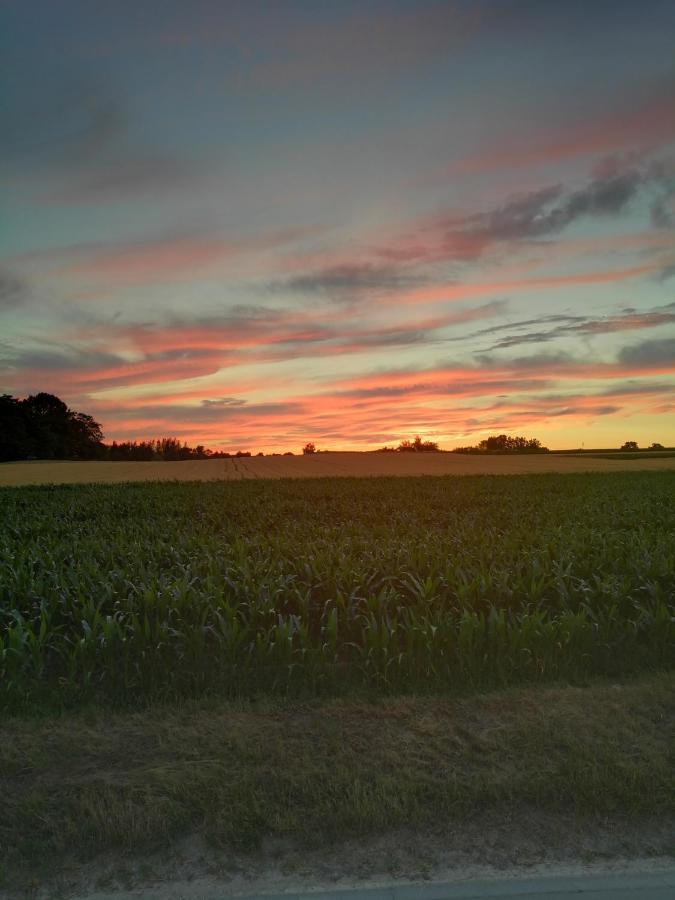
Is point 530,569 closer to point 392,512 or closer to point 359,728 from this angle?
point 359,728

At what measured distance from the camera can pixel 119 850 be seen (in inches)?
149

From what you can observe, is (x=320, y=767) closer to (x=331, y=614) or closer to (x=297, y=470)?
(x=331, y=614)

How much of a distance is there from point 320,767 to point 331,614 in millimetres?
2175

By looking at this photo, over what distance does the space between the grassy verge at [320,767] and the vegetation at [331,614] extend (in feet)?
1.80

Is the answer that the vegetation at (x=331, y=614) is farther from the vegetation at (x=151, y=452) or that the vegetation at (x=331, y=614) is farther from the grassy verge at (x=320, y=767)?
the vegetation at (x=151, y=452)

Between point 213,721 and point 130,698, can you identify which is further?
point 130,698

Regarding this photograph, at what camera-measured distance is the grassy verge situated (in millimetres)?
3939

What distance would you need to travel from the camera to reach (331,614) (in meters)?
6.66

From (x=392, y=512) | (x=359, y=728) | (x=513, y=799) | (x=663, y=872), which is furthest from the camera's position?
(x=392, y=512)

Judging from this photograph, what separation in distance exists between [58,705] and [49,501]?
19.9m

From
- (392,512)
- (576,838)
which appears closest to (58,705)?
(576,838)

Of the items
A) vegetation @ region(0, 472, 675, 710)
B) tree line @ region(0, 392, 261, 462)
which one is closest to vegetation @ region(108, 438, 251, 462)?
tree line @ region(0, 392, 261, 462)

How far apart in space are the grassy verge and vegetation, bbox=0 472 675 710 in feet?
1.80

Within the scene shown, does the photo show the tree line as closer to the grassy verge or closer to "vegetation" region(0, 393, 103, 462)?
"vegetation" region(0, 393, 103, 462)
